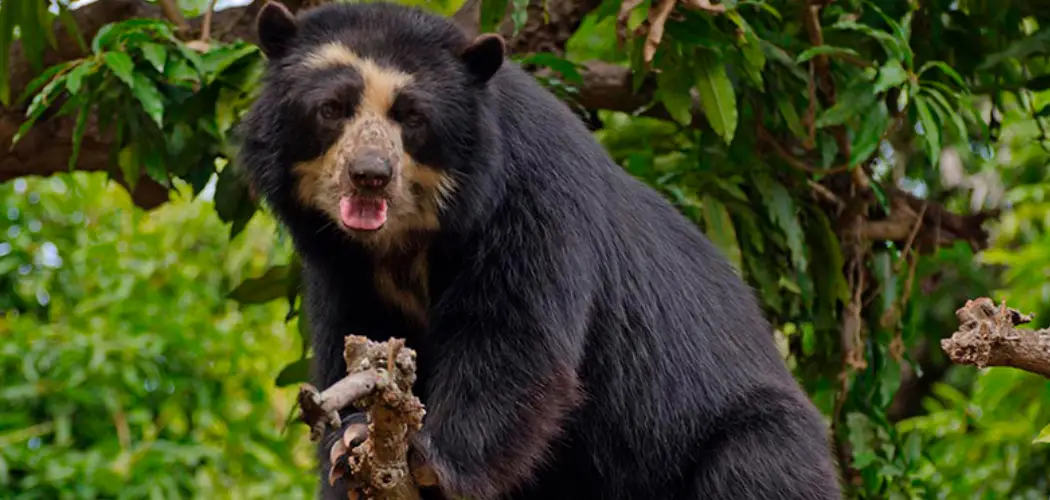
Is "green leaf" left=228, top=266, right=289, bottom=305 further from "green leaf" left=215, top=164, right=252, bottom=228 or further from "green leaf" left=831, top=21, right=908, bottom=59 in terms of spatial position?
"green leaf" left=831, top=21, right=908, bottom=59

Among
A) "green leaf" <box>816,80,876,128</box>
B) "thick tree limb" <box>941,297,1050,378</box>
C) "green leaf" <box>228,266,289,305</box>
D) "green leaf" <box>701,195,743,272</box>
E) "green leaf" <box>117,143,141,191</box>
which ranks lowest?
"green leaf" <box>228,266,289,305</box>

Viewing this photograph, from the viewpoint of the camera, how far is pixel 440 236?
411cm

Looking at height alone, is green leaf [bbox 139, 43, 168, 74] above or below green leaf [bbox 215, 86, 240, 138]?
above

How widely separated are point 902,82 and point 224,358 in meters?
4.90

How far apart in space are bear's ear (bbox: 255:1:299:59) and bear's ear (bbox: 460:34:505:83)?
0.46 m

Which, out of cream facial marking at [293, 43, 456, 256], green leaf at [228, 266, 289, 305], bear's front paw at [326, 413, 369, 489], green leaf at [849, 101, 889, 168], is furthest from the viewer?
green leaf at [228, 266, 289, 305]

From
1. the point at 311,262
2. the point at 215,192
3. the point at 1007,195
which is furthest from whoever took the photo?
the point at 1007,195

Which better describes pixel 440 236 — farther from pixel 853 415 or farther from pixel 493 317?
pixel 853 415

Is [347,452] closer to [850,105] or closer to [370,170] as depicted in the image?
[370,170]

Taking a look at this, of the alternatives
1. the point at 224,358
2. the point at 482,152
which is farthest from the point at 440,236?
the point at 224,358

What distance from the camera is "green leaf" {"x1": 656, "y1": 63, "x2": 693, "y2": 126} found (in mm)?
5164

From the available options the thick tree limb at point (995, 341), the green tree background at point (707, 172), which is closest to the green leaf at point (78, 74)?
the green tree background at point (707, 172)

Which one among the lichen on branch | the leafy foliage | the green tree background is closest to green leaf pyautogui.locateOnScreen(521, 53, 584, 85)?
the green tree background

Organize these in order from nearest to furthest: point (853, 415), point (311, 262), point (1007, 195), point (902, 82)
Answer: point (311, 262) → point (902, 82) → point (853, 415) → point (1007, 195)
